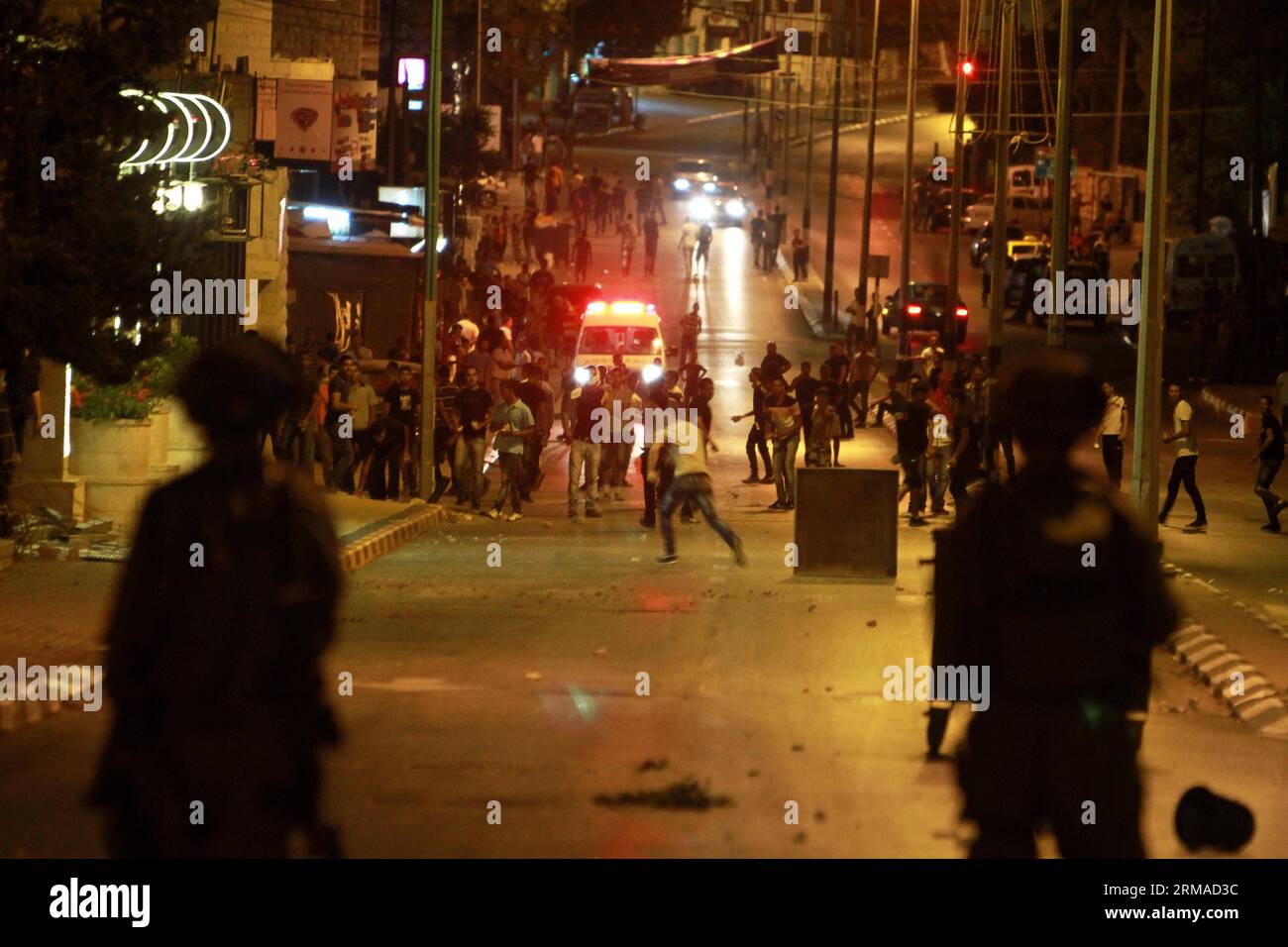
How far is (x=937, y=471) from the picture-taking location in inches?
952

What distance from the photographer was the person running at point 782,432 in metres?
25.1

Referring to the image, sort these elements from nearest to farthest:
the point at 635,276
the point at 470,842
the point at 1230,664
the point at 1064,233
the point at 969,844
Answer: the point at 969,844 → the point at 470,842 → the point at 1230,664 → the point at 1064,233 → the point at 635,276

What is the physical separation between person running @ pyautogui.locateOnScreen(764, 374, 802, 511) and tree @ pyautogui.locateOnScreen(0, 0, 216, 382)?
957 cm

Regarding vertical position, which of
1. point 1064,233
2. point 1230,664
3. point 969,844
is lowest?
point 1230,664

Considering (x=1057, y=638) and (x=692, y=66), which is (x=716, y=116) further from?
(x=1057, y=638)

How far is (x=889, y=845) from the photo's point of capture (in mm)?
8094

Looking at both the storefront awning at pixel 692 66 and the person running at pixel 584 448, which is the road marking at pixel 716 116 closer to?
the storefront awning at pixel 692 66

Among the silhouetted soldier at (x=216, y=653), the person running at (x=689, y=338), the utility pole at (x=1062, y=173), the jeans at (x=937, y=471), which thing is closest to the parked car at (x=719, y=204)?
the person running at (x=689, y=338)

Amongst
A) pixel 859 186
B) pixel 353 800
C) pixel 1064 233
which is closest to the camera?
pixel 353 800

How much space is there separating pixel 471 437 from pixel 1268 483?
9.80 m

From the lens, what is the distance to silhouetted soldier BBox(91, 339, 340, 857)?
481 cm
